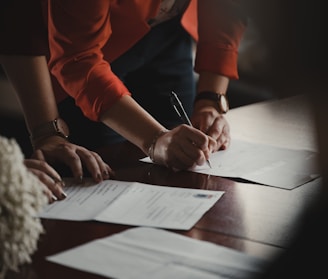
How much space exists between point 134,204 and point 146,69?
0.78 m

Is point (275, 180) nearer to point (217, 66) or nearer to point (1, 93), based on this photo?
point (217, 66)

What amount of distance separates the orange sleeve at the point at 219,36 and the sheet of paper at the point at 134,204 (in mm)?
641

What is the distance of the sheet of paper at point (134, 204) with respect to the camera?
3.15 ft

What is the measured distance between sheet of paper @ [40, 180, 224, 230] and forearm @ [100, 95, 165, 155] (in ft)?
0.62

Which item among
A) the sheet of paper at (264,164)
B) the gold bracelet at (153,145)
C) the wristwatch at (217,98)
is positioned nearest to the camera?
the sheet of paper at (264,164)

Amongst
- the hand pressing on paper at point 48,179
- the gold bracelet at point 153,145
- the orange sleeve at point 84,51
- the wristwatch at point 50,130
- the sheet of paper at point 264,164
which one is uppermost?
the orange sleeve at point 84,51

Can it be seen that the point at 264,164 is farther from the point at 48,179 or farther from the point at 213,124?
the point at 48,179

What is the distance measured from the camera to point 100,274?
29.4 inches

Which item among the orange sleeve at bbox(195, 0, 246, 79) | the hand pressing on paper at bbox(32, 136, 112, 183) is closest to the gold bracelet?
the hand pressing on paper at bbox(32, 136, 112, 183)

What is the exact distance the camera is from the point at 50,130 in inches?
54.5

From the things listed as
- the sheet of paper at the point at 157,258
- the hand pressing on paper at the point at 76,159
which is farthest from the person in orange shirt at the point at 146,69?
the sheet of paper at the point at 157,258

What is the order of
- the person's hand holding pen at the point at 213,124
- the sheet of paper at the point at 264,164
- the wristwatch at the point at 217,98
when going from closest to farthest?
the sheet of paper at the point at 264,164, the person's hand holding pen at the point at 213,124, the wristwatch at the point at 217,98

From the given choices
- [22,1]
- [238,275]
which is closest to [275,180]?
[238,275]

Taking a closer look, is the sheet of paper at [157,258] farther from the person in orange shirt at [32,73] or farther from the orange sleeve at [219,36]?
the orange sleeve at [219,36]
